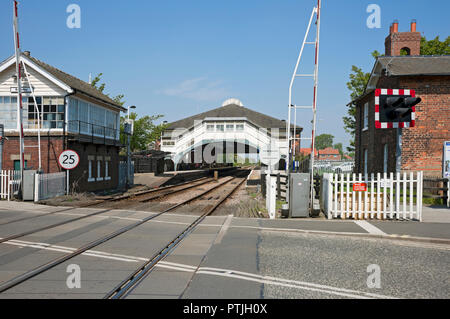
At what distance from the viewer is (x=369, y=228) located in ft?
32.1

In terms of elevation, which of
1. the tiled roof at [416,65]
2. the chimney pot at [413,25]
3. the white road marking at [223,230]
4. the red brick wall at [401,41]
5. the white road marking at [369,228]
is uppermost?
the chimney pot at [413,25]

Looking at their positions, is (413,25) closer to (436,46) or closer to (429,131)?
(429,131)

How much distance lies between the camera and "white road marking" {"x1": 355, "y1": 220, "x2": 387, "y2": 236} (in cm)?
916

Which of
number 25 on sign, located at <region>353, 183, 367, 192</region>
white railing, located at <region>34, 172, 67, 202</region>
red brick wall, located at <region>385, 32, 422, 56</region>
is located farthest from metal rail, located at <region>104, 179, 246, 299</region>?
red brick wall, located at <region>385, 32, 422, 56</region>

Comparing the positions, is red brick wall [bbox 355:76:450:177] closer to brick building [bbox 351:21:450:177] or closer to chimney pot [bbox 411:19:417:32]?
brick building [bbox 351:21:450:177]

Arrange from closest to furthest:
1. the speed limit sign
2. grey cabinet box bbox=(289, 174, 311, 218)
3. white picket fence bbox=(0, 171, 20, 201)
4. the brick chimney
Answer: grey cabinet box bbox=(289, 174, 311, 218)
white picket fence bbox=(0, 171, 20, 201)
the speed limit sign
the brick chimney

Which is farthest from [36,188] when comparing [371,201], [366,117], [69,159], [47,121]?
[366,117]

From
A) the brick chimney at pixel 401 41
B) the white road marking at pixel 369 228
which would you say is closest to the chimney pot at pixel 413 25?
the brick chimney at pixel 401 41

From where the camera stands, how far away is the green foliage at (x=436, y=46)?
114 feet

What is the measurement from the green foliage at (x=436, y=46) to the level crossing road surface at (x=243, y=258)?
29049mm

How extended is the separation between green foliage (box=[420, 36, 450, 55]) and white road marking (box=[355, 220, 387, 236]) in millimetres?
Answer: 30139

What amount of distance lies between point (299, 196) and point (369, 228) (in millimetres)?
2493

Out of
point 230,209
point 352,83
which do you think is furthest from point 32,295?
point 352,83

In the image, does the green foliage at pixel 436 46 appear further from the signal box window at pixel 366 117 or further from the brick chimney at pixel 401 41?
the signal box window at pixel 366 117
